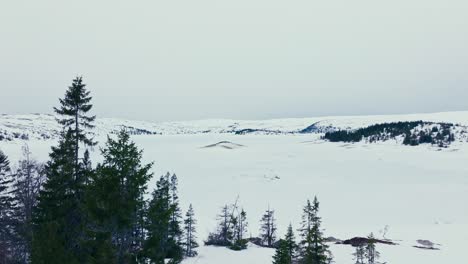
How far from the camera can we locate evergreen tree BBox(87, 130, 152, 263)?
1317cm

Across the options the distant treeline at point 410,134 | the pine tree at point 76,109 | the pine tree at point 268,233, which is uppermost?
the pine tree at point 76,109

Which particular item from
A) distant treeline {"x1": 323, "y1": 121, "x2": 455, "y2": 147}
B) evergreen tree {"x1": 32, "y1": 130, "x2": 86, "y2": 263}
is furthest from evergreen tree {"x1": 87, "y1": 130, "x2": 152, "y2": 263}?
distant treeline {"x1": 323, "y1": 121, "x2": 455, "y2": 147}

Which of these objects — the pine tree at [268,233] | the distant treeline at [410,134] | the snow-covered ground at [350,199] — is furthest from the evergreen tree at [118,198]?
the distant treeline at [410,134]

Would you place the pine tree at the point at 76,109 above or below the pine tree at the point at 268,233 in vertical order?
above

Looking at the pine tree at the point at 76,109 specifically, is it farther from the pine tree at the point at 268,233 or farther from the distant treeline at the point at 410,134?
the distant treeline at the point at 410,134

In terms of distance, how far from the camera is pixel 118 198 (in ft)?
43.5

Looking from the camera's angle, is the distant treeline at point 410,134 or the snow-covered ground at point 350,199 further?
the distant treeline at point 410,134

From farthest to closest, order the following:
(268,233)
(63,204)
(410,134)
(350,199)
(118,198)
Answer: (410,134)
(350,199)
(268,233)
(63,204)
(118,198)

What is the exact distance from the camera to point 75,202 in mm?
17656

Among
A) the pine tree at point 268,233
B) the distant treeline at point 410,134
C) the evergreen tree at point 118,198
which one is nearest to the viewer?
the evergreen tree at point 118,198

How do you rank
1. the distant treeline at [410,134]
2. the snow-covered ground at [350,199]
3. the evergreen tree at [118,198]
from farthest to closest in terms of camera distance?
the distant treeline at [410,134] < the snow-covered ground at [350,199] < the evergreen tree at [118,198]

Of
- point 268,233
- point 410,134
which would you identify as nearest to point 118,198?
point 268,233

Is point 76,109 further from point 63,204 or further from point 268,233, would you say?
point 268,233

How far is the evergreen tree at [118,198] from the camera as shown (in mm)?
13172
